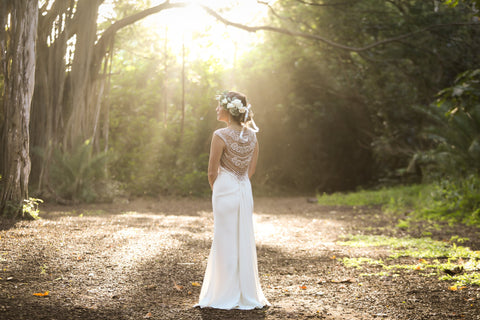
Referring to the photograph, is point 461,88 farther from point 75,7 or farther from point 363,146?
point 363,146

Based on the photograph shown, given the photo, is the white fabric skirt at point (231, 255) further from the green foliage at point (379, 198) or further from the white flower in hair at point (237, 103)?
the green foliage at point (379, 198)

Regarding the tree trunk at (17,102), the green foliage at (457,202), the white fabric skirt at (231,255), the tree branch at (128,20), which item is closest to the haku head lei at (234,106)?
the white fabric skirt at (231,255)

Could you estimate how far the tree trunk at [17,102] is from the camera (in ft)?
24.8

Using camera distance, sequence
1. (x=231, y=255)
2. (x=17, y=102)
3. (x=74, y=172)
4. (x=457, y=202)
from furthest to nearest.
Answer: (x=74, y=172), (x=457, y=202), (x=17, y=102), (x=231, y=255)

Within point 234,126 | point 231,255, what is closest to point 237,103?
point 234,126

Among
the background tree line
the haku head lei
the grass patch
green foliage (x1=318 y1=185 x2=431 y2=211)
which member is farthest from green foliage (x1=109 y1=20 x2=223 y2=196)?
the haku head lei

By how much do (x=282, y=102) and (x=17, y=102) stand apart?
13585 millimetres

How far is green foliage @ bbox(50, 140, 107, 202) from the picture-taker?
11.4 m

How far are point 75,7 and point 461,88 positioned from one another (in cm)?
893

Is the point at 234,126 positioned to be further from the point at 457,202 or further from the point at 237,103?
the point at 457,202

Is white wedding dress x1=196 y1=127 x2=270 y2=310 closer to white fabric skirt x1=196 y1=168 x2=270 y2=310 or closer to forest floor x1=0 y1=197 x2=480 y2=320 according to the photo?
white fabric skirt x1=196 y1=168 x2=270 y2=310

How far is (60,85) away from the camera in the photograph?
1116 cm

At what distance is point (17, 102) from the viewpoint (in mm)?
7621

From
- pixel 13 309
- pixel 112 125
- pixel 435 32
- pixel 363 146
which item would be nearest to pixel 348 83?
pixel 363 146
